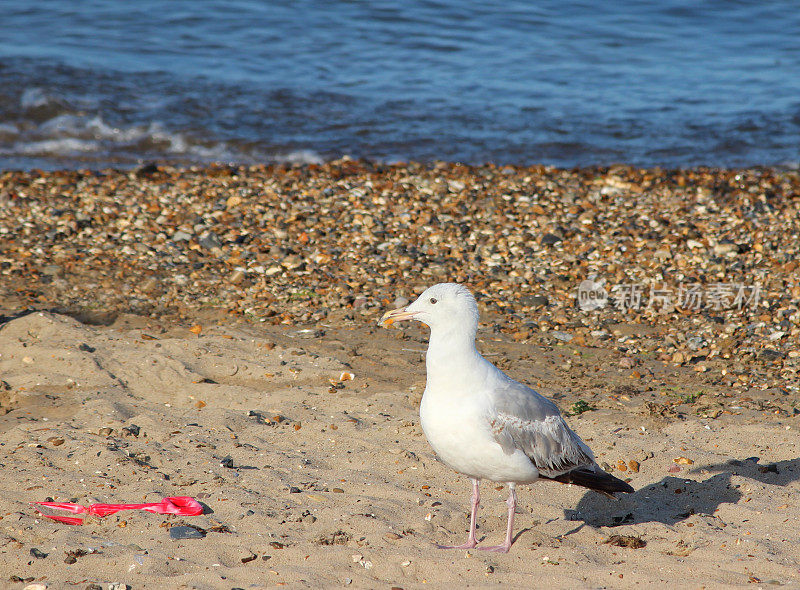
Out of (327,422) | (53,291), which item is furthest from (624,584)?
(53,291)

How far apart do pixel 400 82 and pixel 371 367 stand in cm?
1070

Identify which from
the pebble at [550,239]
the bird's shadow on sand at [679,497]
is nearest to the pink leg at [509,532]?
the bird's shadow on sand at [679,497]

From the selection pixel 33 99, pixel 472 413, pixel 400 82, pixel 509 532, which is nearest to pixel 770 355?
pixel 509 532

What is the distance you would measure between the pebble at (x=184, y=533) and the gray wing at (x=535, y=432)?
5.35 feet

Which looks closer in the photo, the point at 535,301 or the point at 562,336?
the point at 562,336

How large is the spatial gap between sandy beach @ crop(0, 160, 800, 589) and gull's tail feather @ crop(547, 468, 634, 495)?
0.28m

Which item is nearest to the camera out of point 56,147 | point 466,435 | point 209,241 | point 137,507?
point 466,435

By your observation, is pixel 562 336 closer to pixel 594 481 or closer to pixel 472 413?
pixel 594 481

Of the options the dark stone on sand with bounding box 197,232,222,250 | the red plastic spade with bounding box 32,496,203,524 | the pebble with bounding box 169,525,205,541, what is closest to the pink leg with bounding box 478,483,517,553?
the pebble with bounding box 169,525,205,541

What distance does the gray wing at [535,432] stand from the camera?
4.31 m

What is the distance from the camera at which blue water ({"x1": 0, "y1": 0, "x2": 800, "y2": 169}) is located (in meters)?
13.3

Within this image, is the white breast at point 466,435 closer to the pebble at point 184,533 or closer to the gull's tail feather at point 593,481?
the gull's tail feather at point 593,481

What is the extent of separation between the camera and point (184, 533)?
4.29 metres

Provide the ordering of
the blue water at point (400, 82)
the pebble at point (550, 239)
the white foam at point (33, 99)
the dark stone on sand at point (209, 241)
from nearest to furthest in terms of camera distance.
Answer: the dark stone on sand at point (209, 241) → the pebble at point (550, 239) → the blue water at point (400, 82) → the white foam at point (33, 99)
